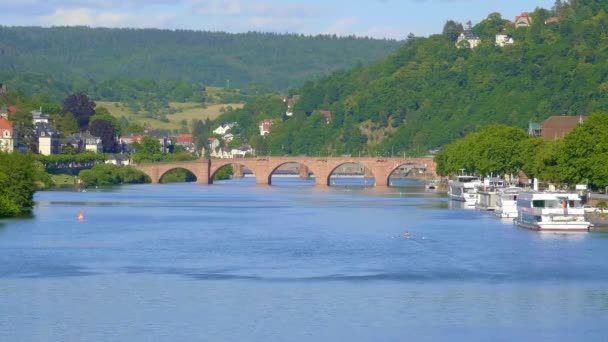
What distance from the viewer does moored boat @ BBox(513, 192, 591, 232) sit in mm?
82188

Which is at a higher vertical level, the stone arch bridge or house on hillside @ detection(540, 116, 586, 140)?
house on hillside @ detection(540, 116, 586, 140)

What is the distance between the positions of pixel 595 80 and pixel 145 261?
12906cm

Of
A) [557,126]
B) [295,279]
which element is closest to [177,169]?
[557,126]

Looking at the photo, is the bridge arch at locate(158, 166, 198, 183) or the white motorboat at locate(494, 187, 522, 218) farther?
the bridge arch at locate(158, 166, 198, 183)

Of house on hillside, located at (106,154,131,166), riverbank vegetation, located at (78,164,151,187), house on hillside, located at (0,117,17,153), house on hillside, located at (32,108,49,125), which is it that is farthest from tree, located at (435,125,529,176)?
house on hillside, located at (32,108,49,125)

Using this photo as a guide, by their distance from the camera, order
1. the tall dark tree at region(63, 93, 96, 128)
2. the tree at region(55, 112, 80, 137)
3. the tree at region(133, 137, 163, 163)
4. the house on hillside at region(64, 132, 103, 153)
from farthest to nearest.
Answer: the tall dark tree at region(63, 93, 96, 128), the tree at region(55, 112, 80, 137), the tree at region(133, 137, 163, 163), the house on hillside at region(64, 132, 103, 153)

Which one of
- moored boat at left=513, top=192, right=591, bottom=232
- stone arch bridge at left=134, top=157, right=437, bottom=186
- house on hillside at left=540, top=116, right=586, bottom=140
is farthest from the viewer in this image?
stone arch bridge at left=134, top=157, right=437, bottom=186

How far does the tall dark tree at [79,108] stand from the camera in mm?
190750

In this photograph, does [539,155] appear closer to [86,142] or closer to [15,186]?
[15,186]

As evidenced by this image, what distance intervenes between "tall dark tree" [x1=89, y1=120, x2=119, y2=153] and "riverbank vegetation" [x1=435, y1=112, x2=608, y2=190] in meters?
45.6

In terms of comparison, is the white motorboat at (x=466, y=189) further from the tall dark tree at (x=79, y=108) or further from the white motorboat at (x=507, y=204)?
the tall dark tree at (x=79, y=108)

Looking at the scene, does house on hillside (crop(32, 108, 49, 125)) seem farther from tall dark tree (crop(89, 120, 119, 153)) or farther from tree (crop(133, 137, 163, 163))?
tree (crop(133, 137, 163, 163))

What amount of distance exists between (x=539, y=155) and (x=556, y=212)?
3115 cm

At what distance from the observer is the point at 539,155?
374 feet
